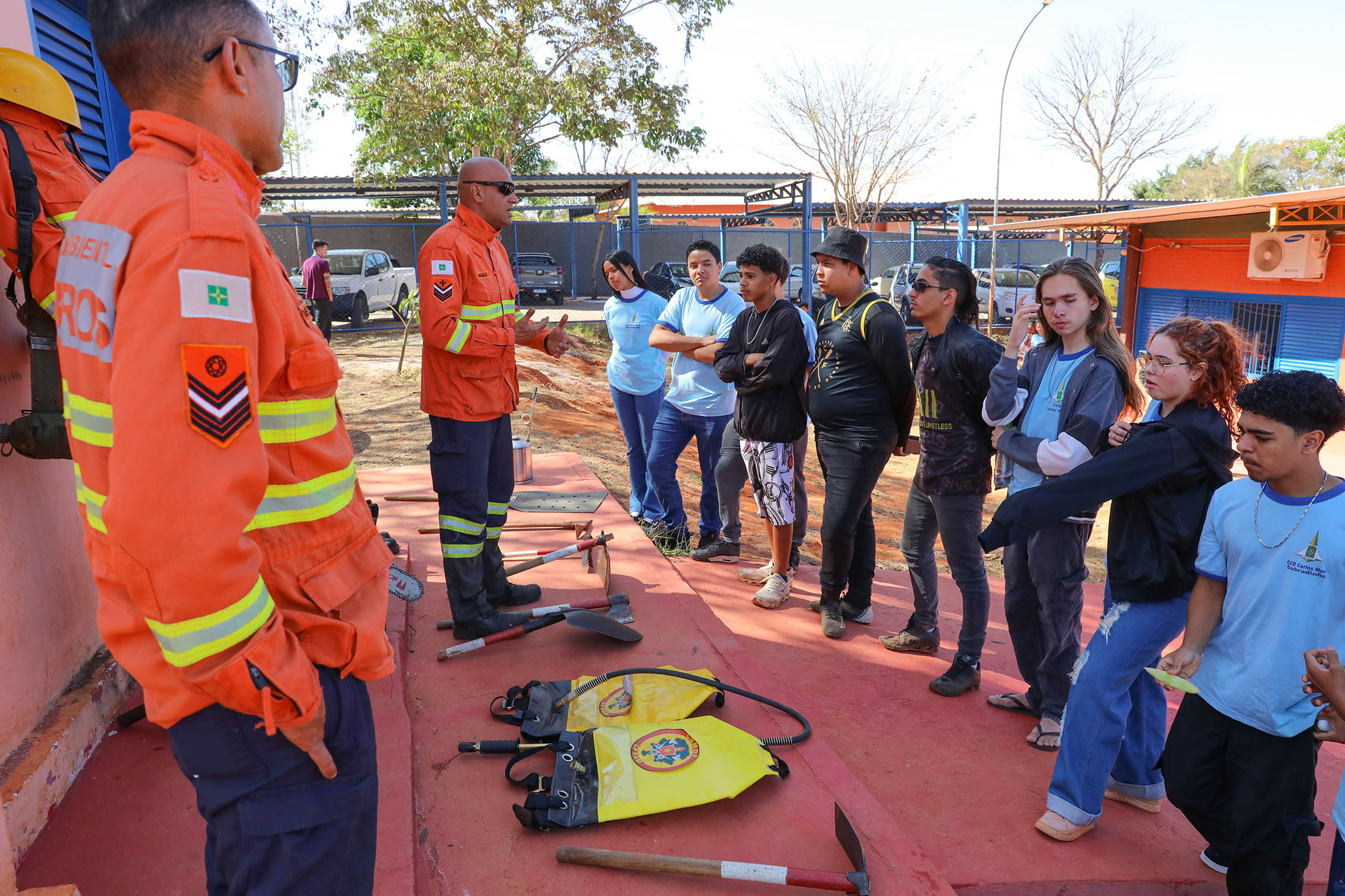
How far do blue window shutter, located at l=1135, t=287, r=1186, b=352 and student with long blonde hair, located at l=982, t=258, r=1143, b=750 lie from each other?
604 inches

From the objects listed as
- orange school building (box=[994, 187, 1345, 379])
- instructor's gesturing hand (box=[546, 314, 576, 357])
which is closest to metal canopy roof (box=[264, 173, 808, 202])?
orange school building (box=[994, 187, 1345, 379])

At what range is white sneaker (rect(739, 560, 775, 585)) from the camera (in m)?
5.20

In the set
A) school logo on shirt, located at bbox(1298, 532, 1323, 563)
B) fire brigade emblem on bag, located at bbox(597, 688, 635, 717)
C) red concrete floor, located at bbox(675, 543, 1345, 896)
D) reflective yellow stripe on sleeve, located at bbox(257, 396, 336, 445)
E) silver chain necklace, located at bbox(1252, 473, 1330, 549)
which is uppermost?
reflective yellow stripe on sleeve, located at bbox(257, 396, 336, 445)

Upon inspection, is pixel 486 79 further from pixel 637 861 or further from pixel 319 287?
pixel 637 861

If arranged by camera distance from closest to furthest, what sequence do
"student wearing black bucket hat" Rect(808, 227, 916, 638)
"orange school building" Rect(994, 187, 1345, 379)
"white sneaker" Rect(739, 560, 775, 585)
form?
"student wearing black bucket hat" Rect(808, 227, 916, 638) < "white sneaker" Rect(739, 560, 775, 585) < "orange school building" Rect(994, 187, 1345, 379)

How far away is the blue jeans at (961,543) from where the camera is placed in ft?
12.6

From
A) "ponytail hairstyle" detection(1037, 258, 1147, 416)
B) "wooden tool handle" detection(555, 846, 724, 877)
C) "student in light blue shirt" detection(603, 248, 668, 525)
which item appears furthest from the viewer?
"student in light blue shirt" detection(603, 248, 668, 525)

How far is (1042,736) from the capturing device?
353cm

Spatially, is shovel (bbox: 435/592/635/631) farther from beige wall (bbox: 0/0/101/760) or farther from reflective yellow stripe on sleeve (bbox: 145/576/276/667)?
reflective yellow stripe on sleeve (bbox: 145/576/276/667)

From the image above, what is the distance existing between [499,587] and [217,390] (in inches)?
115

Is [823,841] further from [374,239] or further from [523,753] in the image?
[374,239]

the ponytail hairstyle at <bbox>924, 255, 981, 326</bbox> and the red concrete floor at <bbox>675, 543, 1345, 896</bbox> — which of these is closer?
the red concrete floor at <bbox>675, 543, 1345, 896</bbox>

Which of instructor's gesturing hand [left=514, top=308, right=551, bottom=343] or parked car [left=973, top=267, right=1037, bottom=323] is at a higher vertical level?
parked car [left=973, top=267, right=1037, bottom=323]

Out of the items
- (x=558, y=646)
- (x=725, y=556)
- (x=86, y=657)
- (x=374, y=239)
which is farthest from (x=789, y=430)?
(x=374, y=239)
